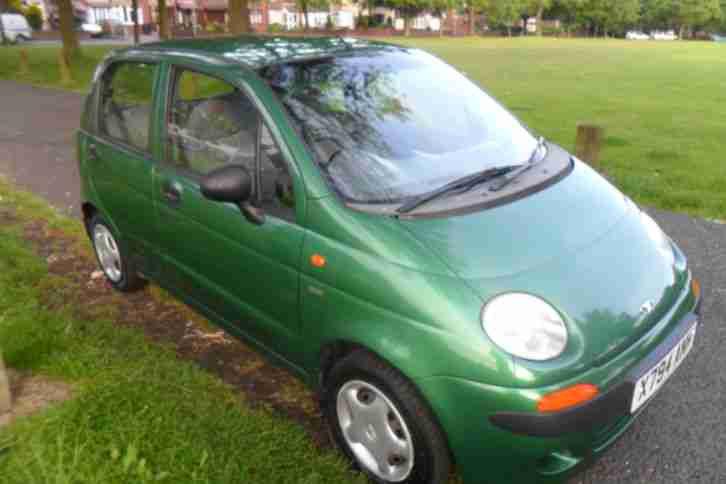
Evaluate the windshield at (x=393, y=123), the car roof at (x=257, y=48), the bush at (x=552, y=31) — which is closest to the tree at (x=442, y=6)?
the bush at (x=552, y=31)

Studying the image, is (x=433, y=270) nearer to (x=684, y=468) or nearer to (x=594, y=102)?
(x=684, y=468)

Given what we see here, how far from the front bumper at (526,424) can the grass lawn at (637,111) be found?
444cm

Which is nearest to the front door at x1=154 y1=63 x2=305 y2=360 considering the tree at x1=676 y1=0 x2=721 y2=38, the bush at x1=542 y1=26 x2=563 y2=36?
the bush at x1=542 y1=26 x2=563 y2=36

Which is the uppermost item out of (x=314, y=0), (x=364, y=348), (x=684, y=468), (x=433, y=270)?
(x=314, y=0)

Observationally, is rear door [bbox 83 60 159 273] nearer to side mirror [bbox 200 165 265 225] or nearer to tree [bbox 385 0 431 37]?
side mirror [bbox 200 165 265 225]

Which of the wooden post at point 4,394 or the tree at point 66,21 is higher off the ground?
the tree at point 66,21

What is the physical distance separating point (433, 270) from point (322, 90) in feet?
3.93

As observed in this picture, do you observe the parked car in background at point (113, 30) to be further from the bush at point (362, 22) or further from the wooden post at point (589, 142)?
the wooden post at point (589, 142)

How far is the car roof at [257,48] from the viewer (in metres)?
3.08

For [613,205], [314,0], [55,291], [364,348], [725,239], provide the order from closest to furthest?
1. [364,348]
2. [613,205]
3. [55,291]
4. [725,239]
5. [314,0]

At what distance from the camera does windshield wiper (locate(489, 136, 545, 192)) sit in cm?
274

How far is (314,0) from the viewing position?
2243 inches

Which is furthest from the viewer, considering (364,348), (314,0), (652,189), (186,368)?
(314,0)

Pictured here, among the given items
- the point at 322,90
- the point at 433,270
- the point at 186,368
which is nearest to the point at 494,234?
the point at 433,270
